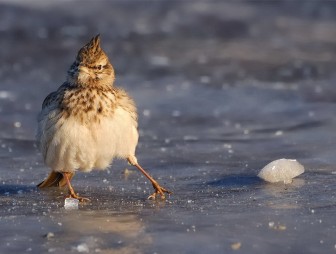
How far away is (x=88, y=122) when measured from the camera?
21.0 ft

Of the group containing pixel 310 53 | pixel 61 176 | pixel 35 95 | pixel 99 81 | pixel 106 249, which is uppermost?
pixel 310 53

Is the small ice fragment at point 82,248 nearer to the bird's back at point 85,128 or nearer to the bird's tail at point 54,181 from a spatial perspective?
the bird's back at point 85,128

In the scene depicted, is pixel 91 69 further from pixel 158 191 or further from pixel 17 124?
pixel 17 124

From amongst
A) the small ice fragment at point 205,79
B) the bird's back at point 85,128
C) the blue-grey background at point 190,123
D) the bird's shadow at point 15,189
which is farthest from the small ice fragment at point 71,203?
the small ice fragment at point 205,79

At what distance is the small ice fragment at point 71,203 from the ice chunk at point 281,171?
57.5 inches

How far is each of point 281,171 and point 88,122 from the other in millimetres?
1467

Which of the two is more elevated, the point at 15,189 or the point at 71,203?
the point at 15,189

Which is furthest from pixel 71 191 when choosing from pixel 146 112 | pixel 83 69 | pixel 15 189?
pixel 146 112

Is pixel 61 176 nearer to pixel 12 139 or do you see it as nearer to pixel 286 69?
pixel 12 139

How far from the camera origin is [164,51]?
47.4ft

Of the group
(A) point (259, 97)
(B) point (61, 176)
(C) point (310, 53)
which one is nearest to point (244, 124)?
(A) point (259, 97)

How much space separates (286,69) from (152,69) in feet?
6.12

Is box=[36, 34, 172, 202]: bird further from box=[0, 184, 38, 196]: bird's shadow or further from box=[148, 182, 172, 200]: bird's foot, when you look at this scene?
box=[0, 184, 38, 196]: bird's shadow

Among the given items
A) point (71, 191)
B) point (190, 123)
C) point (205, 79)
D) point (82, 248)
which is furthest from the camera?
point (205, 79)
